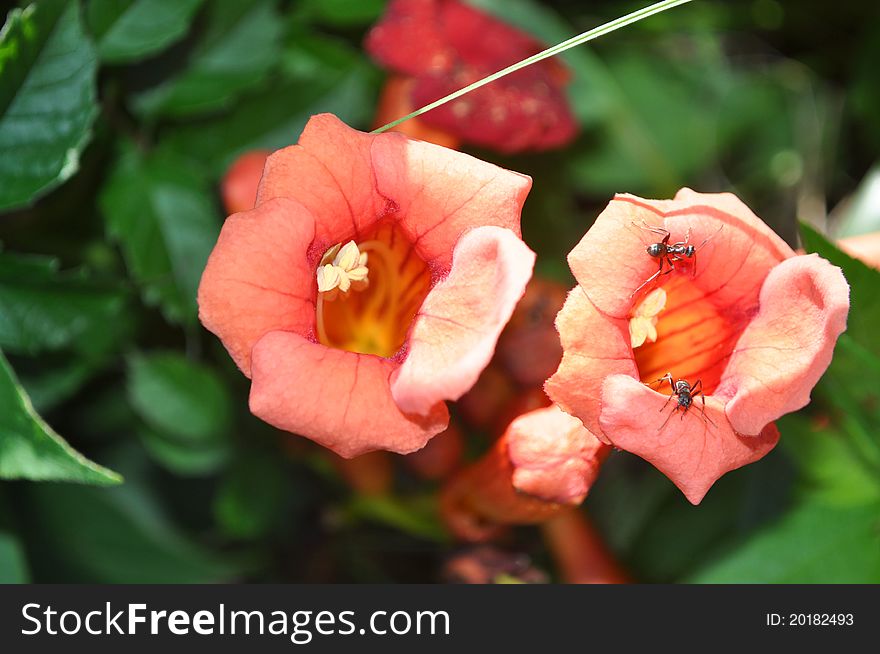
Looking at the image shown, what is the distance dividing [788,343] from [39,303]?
3.66ft

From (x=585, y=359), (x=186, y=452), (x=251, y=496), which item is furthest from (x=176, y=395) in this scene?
(x=585, y=359)

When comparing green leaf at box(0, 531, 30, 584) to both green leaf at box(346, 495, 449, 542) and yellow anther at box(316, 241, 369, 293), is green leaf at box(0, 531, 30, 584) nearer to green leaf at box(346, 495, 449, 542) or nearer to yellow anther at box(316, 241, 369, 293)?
green leaf at box(346, 495, 449, 542)

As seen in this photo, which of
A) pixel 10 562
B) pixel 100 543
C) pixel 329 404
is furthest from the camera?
pixel 100 543

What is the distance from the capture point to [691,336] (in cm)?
128

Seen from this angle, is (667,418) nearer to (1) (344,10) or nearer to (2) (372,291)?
(2) (372,291)

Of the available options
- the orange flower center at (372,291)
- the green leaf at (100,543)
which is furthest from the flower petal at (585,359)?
the green leaf at (100,543)

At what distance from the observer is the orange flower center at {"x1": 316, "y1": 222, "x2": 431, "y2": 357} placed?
127 cm

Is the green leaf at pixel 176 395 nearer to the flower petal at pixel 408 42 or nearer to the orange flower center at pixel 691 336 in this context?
the flower petal at pixel 408 42

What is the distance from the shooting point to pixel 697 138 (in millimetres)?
2416

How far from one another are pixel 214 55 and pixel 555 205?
2.67 feet

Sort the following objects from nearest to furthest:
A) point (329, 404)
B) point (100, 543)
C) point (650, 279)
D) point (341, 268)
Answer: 1. point (329, 404)
2. point (650, 279)
3. point (341, 268)
4. point (100, 543)

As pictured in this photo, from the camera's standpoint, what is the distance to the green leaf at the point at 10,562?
4.98ft

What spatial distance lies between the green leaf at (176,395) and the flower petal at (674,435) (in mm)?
958

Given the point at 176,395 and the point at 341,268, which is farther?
the point at 176,395
